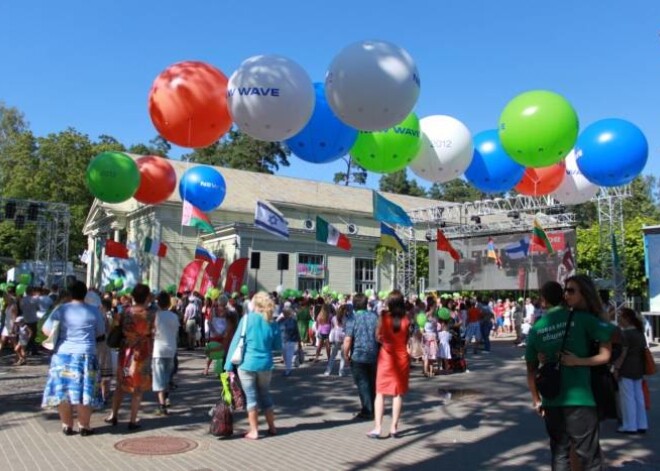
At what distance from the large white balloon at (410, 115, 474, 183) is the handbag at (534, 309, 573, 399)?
20.1 ft

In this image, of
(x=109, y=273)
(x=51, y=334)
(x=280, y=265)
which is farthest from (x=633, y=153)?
(x=109, y=273)

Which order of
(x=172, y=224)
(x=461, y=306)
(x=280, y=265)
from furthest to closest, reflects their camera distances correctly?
(x=172, y=224)
(x=280, y=265)
(x=461, y=306)

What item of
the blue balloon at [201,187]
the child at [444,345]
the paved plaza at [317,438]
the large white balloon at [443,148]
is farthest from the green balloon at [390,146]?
the blue balloon at [201,187]

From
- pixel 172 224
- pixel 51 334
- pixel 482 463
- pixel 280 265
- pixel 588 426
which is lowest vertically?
pixel 482 463

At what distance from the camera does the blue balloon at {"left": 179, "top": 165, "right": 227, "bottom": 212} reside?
44.8 ft

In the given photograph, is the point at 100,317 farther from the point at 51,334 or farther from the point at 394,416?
the point at 394,416

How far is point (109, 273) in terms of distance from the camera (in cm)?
3158

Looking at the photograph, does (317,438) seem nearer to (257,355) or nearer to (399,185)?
(257,355)

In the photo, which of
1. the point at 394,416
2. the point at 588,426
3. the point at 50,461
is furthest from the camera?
the point at 394,416

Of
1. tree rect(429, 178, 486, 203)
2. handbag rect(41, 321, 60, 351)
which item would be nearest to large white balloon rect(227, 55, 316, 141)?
handbag rect(41, 321, 60, 351)

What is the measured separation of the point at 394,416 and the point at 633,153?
6009mm

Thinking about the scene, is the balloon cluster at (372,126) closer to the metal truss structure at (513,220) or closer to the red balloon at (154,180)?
the red balloon at (154,180)

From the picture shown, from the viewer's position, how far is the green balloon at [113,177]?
11.0 meters

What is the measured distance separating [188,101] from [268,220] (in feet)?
27.9
